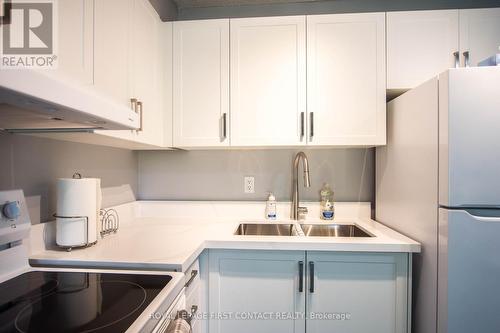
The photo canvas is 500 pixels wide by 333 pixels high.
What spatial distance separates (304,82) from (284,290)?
1.15 m

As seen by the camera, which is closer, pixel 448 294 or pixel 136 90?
pixel 448 294

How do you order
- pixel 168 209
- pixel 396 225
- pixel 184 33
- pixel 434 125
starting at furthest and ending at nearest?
pixel 168 209 → pixel 184 33 → pixel 396 225 → pixel 434 125

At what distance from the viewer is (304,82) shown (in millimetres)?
1454

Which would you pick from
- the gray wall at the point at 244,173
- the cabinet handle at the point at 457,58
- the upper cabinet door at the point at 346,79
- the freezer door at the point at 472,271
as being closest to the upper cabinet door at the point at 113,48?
the gray wall at the point at 244,173

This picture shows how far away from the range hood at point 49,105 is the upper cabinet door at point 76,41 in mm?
170

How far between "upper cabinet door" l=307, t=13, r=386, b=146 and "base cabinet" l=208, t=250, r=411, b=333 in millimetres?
666

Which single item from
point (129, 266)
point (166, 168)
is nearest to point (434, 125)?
point (129, 266)

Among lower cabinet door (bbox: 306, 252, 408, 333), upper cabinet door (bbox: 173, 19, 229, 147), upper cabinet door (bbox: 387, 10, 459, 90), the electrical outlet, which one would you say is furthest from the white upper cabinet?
upper cabinet door (bbox: 387, 10, 459, 90)

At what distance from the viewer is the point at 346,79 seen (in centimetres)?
→ 144

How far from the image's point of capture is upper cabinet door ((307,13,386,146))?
1.43 metres

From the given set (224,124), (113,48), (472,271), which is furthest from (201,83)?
(472,271)

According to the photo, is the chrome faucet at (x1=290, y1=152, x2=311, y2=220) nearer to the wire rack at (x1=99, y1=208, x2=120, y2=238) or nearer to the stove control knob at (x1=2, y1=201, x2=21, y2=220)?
the wire rack at (x1=99, y1=208, x2=120, y2=238)

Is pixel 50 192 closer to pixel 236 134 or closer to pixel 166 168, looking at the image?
pixel 166 168

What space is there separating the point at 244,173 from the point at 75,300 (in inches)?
47.7
